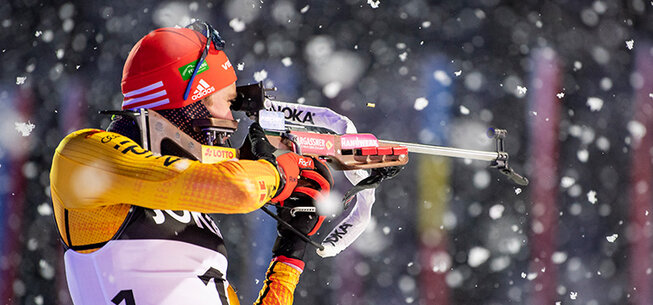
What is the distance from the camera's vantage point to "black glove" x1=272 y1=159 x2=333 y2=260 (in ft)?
4.08

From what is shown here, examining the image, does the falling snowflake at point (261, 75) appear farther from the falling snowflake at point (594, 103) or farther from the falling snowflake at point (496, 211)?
the falling snowflake at point (594, 103)

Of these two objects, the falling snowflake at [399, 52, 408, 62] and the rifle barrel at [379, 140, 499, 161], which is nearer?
the rifle barrel at [379, 140, 499, 161]

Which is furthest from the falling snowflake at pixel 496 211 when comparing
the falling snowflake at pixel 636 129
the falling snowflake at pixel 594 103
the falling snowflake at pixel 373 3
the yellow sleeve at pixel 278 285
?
the yellow sleeve at pixel 278 285

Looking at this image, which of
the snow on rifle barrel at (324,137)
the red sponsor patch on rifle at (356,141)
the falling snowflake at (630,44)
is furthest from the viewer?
the falling snowflake at (630,44)

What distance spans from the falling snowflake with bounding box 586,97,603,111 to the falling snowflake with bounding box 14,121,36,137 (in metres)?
1.99

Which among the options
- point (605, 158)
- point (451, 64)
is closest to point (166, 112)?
point (451, 64)

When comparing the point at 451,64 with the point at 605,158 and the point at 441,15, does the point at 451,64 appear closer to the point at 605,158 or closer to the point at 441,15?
the point at 441,15

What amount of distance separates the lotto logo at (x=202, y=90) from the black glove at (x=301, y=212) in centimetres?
26

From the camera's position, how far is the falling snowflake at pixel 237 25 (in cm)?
191

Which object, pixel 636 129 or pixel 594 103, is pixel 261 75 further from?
pixel 636 129

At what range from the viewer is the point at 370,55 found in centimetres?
196

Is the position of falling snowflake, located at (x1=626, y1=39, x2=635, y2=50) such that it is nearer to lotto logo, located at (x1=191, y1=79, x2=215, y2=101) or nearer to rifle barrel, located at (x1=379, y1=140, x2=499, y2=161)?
rifle barrel, located at (x1=379, y1=140, x2=499, y2=161)

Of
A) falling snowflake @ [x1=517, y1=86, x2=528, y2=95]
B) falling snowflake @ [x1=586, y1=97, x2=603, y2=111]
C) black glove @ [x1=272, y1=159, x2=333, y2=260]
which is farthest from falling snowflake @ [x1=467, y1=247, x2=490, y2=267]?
black glove @ [x1=272, y1=159, x2=333, y2=260]

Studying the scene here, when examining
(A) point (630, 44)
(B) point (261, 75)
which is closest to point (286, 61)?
(B) point (261, 75)
